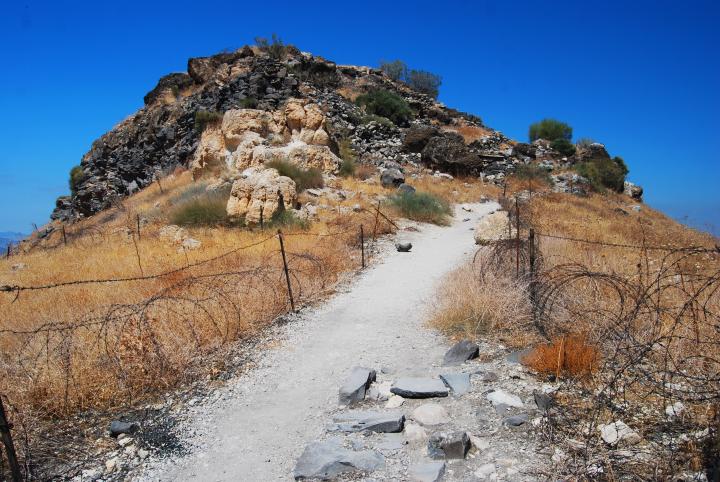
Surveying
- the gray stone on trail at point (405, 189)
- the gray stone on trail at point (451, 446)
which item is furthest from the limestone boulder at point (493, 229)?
the gray stone on trail at point (451, 446)

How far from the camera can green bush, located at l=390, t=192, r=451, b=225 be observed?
15938 millimetres

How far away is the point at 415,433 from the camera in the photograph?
4.04 meters

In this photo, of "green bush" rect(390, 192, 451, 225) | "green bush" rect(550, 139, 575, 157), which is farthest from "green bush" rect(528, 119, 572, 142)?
"green bush" rect(390, 192, 451, 225)

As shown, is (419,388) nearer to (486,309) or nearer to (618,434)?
(618,434)

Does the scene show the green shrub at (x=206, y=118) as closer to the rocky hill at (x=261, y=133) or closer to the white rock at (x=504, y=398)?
the rocky hill at (x=261, y=133)

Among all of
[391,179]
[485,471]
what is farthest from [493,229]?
[485,471]

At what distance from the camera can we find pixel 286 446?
4.09m

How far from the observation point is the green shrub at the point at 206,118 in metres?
23.9

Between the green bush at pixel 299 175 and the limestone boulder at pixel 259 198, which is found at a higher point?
the green bush at pixel 299 175

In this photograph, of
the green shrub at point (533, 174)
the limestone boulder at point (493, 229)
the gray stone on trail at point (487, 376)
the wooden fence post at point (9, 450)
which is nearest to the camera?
the wooden fence post at point (9, 450)

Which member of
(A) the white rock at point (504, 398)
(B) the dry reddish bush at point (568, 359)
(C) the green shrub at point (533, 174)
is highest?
(C) the green shrub at point (533, 174)

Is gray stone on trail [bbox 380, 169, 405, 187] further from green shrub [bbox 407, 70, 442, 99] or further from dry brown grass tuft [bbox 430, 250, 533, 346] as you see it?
green shrub [bbox 407, 70, 442, 99]

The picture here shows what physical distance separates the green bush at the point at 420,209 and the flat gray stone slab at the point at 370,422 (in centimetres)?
1182

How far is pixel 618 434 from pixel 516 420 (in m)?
0.79
